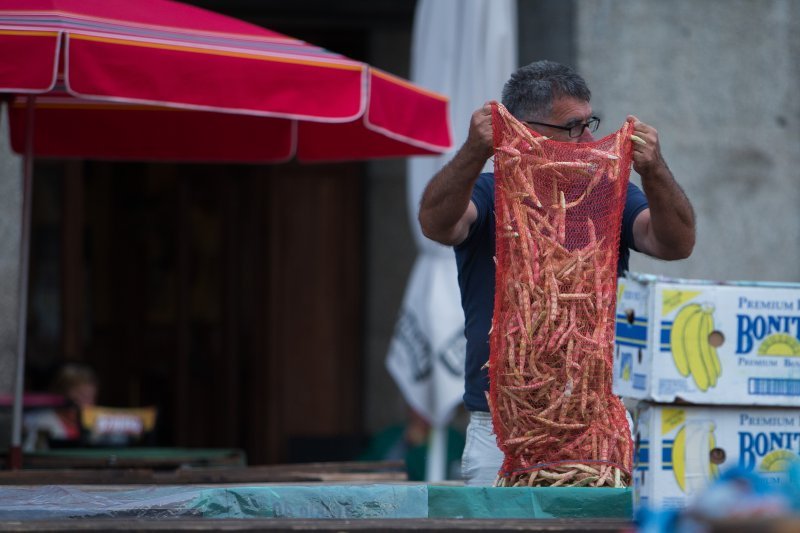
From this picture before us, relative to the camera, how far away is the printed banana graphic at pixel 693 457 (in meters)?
2.47

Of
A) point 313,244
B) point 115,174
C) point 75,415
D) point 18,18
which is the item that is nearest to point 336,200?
point 313,244

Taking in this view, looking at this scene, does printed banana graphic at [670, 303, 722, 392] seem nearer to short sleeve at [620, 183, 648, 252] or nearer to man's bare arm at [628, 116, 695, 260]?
man's bare arm at [628, 116, 695, 260]

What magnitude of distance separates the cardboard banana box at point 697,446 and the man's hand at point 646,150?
847 millimetres

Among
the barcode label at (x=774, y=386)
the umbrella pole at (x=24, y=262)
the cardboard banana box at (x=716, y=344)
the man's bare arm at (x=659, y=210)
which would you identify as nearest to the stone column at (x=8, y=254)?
the umbrella pole at (x=24, y=262)

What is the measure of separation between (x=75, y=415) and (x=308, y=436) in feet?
8.31

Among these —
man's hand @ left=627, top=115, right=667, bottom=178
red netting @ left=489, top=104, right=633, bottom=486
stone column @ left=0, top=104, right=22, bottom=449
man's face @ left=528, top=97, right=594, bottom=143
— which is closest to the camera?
red netting @ left=489, top=104, right=633, bottom=486

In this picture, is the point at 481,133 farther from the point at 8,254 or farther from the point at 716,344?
the point at 8,254

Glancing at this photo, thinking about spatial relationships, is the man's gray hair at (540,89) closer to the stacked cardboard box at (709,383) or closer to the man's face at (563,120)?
the man's face at (563,120)

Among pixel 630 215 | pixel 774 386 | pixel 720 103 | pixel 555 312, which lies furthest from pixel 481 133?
pixel 720 103

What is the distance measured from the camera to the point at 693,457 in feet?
8.13

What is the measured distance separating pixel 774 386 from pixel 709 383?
0.15 meters

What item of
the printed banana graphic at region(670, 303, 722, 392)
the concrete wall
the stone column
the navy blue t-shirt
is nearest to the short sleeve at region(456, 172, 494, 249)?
the navy blue t-shirt

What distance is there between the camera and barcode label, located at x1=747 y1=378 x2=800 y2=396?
99.9 inches

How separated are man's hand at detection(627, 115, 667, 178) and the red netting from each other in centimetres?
2
